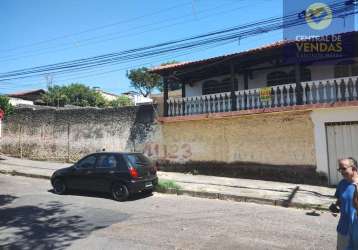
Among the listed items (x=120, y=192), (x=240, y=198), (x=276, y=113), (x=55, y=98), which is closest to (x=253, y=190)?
(x=240, y=198)

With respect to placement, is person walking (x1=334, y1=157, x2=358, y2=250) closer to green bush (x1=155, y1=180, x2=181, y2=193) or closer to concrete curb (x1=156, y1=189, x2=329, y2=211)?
concrete curb (x1=156, y1=189, x2=329, y2=211)

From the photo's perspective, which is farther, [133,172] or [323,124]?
[323,124]

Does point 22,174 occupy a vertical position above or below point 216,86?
below

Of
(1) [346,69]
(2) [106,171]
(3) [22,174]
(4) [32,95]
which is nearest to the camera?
(2) [106,171]

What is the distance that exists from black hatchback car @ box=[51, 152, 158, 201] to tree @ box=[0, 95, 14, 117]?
32.9 feet

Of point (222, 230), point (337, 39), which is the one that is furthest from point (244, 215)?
point (337, 39)

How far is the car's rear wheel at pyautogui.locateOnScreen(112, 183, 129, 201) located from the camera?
9.84 m

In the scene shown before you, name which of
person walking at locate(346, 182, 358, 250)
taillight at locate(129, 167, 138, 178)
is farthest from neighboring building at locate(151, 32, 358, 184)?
person walking at locate(346, 182, 358, 250)

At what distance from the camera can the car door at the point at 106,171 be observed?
33.3 ft

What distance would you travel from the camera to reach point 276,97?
12.9 m

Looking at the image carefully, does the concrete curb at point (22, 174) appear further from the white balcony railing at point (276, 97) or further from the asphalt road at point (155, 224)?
the white balcony railing at point (276, 97)

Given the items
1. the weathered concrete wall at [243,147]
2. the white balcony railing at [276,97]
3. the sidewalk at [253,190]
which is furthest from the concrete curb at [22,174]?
the white balcony railing at [276,97]

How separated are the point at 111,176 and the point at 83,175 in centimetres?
101

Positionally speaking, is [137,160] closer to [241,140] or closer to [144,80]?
[241,140]
